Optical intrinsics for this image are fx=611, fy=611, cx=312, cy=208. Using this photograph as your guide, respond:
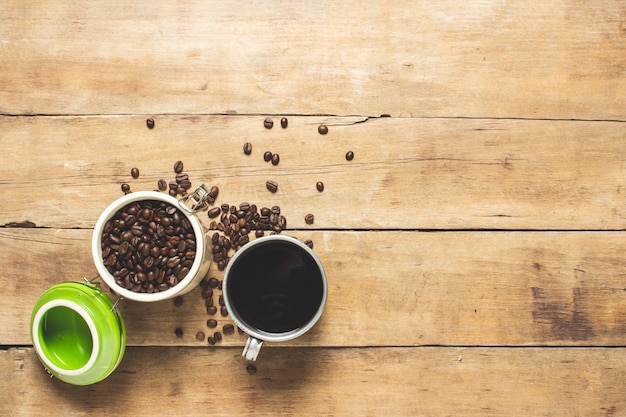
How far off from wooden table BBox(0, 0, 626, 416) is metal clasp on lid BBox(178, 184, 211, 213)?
0.08 feet

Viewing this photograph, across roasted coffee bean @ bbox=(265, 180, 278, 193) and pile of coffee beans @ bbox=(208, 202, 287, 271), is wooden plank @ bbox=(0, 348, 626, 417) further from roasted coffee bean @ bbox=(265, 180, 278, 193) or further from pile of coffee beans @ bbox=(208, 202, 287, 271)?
roasted coffee bean @ bbox=(265, 180, 278, 193)

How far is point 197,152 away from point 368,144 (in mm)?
329

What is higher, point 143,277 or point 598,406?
point 143,277

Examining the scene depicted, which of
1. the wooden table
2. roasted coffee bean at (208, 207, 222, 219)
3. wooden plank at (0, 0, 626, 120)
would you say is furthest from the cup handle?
wooden plank at (0, 0, 626, 120)

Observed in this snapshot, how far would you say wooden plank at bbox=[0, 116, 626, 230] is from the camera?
1.17m

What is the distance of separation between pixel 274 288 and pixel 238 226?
0.15m

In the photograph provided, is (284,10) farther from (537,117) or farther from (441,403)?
(441,403)

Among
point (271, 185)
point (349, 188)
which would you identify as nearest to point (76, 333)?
point (271, 185)

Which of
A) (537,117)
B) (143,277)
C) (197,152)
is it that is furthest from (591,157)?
(143,277)

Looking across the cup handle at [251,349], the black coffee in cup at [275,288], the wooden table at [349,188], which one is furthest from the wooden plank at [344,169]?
the cup handle at [251,349]

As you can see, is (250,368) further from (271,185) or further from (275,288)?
(271,185)

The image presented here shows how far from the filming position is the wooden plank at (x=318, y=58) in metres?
1.18

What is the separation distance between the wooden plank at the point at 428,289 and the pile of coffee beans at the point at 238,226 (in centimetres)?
3

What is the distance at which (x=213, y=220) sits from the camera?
3.80 feet
